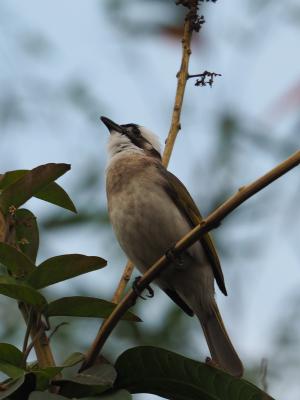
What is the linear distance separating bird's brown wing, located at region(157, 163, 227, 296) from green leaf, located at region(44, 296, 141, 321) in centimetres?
156

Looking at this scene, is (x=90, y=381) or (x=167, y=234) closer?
(x=90, y=381)

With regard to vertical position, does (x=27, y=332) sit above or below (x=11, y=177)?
below

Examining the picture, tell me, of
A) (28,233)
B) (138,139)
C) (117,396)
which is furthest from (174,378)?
(138,139)

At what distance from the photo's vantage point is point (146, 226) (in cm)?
361

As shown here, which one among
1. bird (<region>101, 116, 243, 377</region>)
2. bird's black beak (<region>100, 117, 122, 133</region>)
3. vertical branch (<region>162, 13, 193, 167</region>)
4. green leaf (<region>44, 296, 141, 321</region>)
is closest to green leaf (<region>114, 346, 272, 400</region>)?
green leaf (<region>44, 296, 141, 321</region>)

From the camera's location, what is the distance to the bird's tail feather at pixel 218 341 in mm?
3098

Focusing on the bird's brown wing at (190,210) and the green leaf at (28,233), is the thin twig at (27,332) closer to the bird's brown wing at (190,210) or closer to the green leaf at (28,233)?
the green leaf at (28,233)

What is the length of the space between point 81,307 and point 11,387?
378mm

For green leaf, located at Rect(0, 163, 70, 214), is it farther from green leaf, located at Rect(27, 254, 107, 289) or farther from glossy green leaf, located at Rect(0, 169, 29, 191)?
green leaf, located at Rect(27, 254, 107, 289)

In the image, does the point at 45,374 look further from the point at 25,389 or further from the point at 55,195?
the point at 55,195

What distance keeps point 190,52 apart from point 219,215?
1.00 meters

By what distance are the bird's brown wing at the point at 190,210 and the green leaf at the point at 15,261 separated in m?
1.66

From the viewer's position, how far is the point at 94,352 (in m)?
1.75

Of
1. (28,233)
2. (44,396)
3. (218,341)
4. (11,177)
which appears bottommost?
(44,396)
